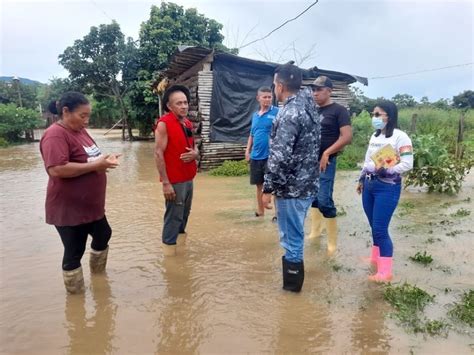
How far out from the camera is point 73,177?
3201mm

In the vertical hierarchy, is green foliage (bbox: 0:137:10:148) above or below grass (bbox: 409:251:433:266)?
above

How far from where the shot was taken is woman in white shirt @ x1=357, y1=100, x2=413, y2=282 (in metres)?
3.51

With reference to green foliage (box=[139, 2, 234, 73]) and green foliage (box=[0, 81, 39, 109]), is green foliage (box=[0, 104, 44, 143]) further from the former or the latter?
green foliage (box=[0, 81, 39, 109])

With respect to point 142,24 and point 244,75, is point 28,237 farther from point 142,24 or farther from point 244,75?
point 142,24

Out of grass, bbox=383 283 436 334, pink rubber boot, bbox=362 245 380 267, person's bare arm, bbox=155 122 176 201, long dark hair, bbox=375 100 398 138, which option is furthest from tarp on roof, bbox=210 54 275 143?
grass, bbox=383 283 436 334

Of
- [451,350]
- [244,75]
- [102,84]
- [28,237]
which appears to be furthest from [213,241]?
[102,84]

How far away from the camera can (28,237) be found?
534 cm

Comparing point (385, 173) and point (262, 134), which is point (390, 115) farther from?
point (262, 134)

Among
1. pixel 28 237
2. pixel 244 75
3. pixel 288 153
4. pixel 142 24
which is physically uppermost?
pixel 142 24

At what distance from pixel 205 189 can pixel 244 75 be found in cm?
404

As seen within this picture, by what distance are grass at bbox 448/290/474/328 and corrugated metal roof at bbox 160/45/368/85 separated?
8.36 meters

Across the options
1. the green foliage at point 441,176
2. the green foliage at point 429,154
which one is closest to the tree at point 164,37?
the green foliage at point 429,154

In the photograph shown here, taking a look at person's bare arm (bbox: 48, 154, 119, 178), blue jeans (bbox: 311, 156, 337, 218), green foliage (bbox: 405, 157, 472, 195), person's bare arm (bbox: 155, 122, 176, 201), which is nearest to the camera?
person's bare arm (bbox: 48, 154, 119, 178)

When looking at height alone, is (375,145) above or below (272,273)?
above
